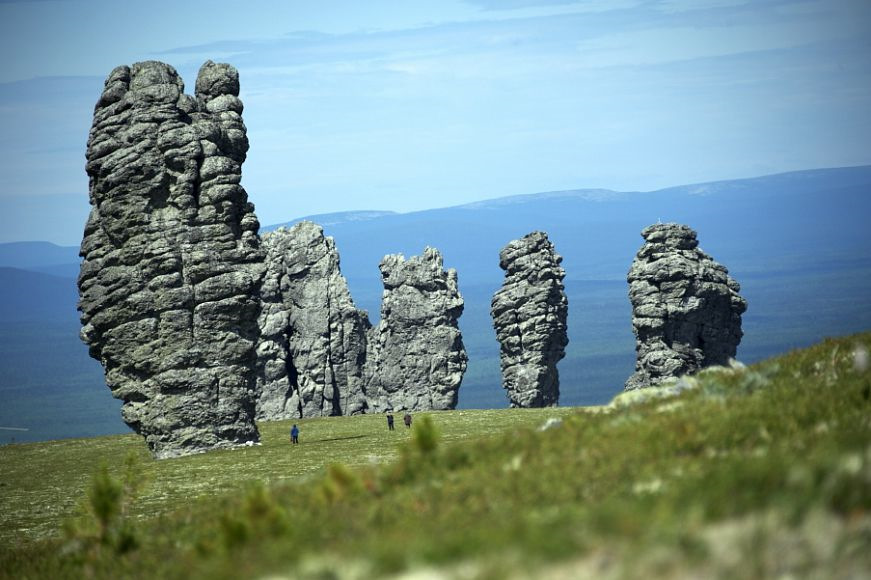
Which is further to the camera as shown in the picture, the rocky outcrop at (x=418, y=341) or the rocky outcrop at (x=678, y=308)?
the rocky outcrop at (x=418, y=341)

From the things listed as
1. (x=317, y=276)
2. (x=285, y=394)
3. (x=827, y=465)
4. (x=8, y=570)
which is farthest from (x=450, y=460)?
(x=317, y=276)

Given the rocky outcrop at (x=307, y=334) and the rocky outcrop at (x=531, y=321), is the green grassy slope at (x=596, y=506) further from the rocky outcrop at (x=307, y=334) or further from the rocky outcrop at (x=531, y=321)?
the rocky outcrop at (x=307, y=334)

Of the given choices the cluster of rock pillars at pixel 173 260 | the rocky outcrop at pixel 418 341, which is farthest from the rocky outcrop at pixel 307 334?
the cluster of rock pillars at pixel 173 260

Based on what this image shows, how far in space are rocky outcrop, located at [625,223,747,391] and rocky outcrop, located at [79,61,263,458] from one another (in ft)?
148

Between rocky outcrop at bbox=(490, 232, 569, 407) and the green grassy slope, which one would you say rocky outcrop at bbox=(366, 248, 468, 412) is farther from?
the green grassy slope

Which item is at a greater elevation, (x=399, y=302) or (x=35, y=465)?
(x=399, y=302)

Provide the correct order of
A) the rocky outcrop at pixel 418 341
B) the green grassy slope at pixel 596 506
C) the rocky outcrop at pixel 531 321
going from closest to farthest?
1. the green grassy slope at pixel 596 506
2. the rocky outcrop at pixel 531 321
3. the rocky outcrop at pixel 418 341

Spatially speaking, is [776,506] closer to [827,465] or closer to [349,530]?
A: [827,465]

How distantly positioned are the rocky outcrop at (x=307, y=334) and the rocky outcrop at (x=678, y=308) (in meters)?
35.9

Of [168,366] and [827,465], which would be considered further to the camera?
[168,366]

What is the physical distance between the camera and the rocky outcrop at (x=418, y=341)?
128 m

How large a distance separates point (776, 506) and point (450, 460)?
831 centimetres

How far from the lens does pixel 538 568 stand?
1399 cm

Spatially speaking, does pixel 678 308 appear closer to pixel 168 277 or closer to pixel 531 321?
pixel 531 321
